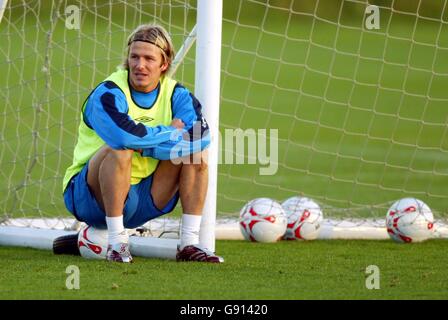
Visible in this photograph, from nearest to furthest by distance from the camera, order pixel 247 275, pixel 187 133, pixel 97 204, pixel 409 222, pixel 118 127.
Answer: pixel 247 275, pixel 118 127, pixel 187 133, pixel 97 204, pixel 409 222

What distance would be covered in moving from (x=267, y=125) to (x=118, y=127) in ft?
27.2

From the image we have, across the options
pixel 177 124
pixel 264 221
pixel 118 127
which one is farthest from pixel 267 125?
pixel 118 127

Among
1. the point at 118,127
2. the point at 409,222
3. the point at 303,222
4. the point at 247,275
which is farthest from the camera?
the point at 303,222

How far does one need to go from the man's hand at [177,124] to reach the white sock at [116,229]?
56 centimetres

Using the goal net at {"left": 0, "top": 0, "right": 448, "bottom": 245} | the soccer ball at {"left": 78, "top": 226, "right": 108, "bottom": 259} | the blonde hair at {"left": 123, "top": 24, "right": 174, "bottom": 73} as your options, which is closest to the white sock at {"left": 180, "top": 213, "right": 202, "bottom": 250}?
the soccer ball at {"left": 78, "top": 226, "right": 108, "bottom": 259}

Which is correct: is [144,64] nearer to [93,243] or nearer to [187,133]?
[187,133]

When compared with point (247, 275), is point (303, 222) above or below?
above

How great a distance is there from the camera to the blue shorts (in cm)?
537

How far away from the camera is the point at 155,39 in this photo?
5.30 metres

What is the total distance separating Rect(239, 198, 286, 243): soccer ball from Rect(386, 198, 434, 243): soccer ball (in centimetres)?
72

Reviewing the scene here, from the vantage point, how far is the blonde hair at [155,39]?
5289 millimetres

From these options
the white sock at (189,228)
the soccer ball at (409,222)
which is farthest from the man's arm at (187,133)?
the soccer ball at (409,222)

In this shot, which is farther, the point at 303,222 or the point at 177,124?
the point at 303,222

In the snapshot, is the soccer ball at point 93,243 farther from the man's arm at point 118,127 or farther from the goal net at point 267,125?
the goal net at point 267,125
